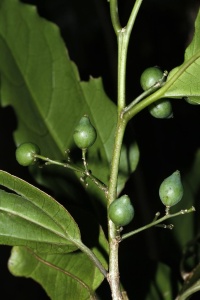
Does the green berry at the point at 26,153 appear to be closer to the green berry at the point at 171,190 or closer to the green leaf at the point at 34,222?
the green leaf at the point at 34,222

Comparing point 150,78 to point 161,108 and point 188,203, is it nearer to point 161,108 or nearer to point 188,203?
point 161,108

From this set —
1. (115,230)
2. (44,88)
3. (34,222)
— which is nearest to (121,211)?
(115,230)

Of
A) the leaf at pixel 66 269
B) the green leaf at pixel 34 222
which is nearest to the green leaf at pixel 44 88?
the leaf at pixel 66 269

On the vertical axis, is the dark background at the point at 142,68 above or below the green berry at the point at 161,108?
above

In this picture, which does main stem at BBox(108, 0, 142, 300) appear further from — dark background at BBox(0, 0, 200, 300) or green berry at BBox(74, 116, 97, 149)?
dark background at BBox(0, 0, 200, 300)

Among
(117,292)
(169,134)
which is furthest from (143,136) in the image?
(117,292)

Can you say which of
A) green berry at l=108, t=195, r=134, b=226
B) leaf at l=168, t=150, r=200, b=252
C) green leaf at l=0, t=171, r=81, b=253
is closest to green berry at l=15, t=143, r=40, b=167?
green leaf at l=0, t=171, r=81, b=253
